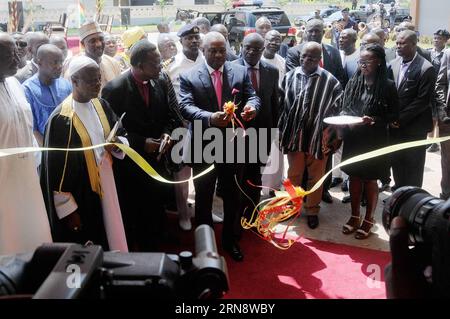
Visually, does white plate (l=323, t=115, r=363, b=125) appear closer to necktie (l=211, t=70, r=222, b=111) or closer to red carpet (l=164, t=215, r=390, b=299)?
necktie (l=211, t=70, r=222, b=111)

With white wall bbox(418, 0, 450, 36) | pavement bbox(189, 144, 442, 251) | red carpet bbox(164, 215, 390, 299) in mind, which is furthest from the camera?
white wall bbox(418, 0, 450, 36)

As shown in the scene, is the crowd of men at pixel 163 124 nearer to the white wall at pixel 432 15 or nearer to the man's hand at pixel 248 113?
the man's hand at pixel 248 113

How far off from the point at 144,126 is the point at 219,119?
60 centimetres

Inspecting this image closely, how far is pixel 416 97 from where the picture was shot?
4.93 metres

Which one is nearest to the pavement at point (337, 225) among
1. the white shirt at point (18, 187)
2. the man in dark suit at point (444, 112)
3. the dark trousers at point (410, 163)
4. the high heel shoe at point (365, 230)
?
the high heel shoe at point (365, 230)

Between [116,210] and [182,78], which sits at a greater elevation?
[182,78]

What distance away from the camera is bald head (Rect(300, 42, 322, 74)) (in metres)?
4.66

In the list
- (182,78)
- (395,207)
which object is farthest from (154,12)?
(395,207)

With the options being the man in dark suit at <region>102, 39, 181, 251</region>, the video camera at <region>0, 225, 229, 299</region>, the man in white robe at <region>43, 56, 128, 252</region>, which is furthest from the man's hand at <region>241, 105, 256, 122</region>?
the video camera at <region>0, 225, 229, 299</region>

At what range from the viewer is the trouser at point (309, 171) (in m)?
4.94

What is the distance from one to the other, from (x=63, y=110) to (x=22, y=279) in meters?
2.20

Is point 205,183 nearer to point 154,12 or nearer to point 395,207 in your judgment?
point 395,207

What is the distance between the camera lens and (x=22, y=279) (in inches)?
47.0
